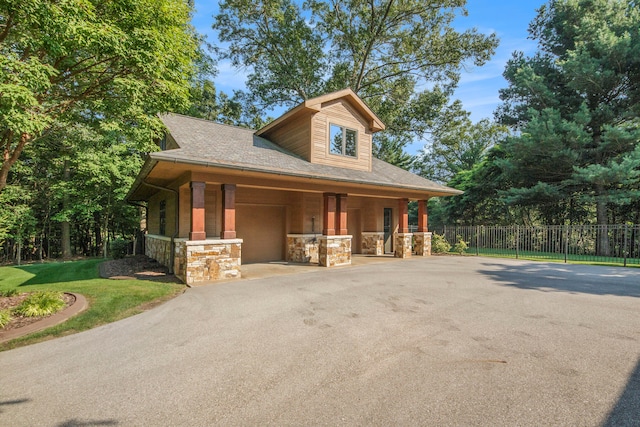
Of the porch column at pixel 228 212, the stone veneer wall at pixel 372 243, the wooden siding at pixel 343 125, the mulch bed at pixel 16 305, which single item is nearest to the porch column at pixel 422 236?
the stone veneer wall at pixel 372 243

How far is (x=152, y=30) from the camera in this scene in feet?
19.1

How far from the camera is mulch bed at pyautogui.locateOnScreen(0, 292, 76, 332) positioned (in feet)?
15.0

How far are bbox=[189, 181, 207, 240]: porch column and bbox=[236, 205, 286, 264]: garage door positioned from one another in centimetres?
340

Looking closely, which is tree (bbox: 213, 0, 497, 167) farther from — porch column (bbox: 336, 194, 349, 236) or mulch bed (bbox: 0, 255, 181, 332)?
mulch bed (bbox: 0, 255, 181, 332)

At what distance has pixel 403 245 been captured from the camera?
1290cm

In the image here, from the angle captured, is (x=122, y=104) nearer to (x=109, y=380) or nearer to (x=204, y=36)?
(x=109, y=380)

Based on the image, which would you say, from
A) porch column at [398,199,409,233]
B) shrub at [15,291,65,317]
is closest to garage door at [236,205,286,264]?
porch column at [398,199,409,233]

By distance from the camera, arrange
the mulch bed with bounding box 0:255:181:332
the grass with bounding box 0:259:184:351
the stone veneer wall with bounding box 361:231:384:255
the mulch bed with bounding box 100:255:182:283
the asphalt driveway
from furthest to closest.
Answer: the stone veneer wall with bounding box 361:231:384:255
the mulch bed with bounding box 100:255:182:283
the mulch bed with bounding box 0:255:181:332
the grass with bounding box 0:259:184:351
the asphalt driveway

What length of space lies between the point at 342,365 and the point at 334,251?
7143 millimetres

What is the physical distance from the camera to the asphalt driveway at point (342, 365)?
2.50m

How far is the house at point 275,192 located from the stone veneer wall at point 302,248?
4 centimetres

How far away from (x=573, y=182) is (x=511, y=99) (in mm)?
7721

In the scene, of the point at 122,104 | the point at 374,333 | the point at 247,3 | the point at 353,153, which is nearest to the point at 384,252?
the point at 353,153

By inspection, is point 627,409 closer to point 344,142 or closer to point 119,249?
point 344,142
